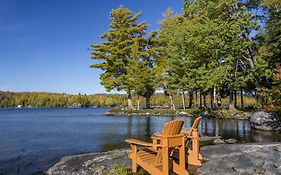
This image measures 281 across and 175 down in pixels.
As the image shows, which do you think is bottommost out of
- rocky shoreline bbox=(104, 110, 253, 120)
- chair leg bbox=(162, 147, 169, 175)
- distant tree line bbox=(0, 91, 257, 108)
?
chair leg bbox=(162, 147, 169, 175)

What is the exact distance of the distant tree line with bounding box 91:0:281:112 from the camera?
79.4 ft

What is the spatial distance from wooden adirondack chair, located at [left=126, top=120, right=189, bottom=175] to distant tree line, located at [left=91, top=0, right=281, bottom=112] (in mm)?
12007

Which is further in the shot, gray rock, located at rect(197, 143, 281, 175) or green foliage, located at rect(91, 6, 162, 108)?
green foliage, located at rect(91, 6, 162, 108)

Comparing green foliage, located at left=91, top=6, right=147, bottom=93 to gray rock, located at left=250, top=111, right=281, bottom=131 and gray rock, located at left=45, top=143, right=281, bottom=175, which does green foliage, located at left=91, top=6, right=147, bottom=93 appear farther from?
gray rock, located at left=45, top=143, right=281, bottom=175

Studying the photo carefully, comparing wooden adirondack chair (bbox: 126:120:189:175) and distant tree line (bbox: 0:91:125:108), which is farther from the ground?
distant tree line (bbox: 0:91:125:108)

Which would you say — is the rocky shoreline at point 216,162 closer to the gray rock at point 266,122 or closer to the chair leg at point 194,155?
the chair leg at point 194,155

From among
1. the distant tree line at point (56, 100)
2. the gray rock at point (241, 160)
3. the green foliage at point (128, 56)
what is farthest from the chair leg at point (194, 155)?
the distant tree line at point (56, 100)

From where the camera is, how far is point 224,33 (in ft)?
78.7

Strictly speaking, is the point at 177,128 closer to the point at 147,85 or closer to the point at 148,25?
the point at 147,85

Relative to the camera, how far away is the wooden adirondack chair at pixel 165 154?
7.56 m

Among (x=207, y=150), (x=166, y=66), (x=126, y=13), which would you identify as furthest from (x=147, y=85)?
(x=207, y=150)

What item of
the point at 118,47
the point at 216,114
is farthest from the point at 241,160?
the point at 118,47

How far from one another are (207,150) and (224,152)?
0.78 metres

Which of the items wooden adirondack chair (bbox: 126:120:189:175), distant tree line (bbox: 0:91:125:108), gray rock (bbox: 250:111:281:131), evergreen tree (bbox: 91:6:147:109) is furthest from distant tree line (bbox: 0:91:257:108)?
wooden adirondack chair (bbox: 126:120:189:175)
